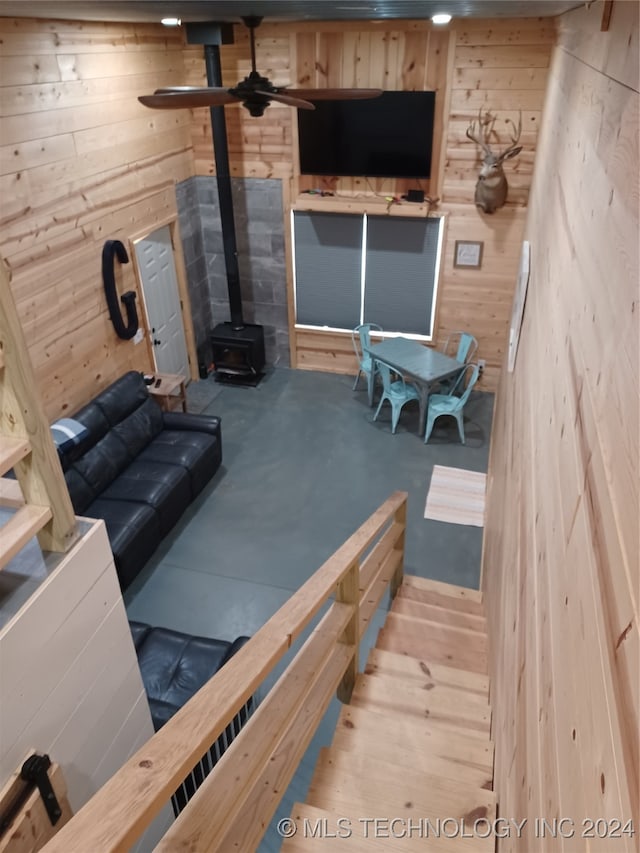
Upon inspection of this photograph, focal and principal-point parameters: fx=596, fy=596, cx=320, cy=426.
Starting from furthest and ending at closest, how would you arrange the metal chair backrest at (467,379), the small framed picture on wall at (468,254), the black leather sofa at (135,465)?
the small framed picture on wall at (468,254) → the metal chair backrest at (467,379) → the black leather sofa at (135,465)

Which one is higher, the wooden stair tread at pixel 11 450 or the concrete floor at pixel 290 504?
the wooden stair tread at pixel 11 450

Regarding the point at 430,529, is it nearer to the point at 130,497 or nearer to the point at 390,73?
the point at 130,497

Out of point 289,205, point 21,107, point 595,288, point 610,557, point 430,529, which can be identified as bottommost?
point 430,529

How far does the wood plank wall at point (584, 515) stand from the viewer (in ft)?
2.98

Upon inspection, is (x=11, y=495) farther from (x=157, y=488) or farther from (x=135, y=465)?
(x=135, y=465)

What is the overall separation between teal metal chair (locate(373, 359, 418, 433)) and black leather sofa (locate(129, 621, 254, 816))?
3.39m

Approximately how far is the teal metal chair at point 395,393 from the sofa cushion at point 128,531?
112 inches

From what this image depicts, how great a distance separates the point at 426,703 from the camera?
280 centimetres

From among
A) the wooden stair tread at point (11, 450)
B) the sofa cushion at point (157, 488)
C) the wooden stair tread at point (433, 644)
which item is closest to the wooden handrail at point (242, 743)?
the wooden stair tread at point (433, 644)

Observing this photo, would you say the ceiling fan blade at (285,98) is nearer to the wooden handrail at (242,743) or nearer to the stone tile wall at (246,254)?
the wooden handrail at (242,743)

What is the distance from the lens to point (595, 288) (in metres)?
1.48

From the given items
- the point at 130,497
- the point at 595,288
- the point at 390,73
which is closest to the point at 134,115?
the point at 390,73

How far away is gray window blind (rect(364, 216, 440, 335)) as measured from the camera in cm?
664

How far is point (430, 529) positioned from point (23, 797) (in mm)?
3950
